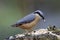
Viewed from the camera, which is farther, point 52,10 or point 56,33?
point 52,10

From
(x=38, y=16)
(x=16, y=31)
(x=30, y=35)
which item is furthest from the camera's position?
(x=16, y=31)

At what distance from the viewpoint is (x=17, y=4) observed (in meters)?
1.29

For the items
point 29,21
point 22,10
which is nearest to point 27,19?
point 29,21

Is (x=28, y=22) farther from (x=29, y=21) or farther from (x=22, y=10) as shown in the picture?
(x=22, y=10)

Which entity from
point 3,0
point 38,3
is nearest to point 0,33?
point 3,0

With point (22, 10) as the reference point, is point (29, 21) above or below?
below

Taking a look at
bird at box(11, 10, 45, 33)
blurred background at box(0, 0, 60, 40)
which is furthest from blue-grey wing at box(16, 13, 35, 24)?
blurred background at box(0, 0, 60, 40)

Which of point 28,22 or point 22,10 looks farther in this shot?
point 22,10

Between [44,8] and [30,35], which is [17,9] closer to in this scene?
[44,8]

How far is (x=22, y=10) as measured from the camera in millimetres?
1258

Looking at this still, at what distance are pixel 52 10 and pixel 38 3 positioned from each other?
4.6 inches

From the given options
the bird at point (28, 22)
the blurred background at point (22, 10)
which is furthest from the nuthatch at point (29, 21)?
the blurred background at point (22, 10)

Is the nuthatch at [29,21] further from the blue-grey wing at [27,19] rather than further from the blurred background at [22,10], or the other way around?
the blurred background at [22,10]

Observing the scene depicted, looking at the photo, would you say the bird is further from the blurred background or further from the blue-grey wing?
the blurred background
